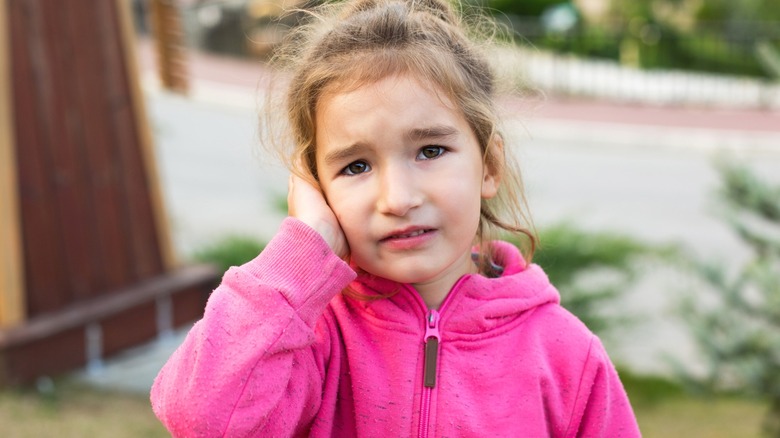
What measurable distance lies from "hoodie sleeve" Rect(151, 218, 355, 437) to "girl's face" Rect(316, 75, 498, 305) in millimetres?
78

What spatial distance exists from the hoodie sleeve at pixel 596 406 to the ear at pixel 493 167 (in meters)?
0.30

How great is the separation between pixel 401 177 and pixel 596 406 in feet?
1.60

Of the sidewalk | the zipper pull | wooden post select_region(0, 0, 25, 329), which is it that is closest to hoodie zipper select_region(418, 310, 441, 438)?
the zipper pull

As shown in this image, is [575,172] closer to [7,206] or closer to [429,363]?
[7,206]

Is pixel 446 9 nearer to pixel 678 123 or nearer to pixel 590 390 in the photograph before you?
pixel 590 390

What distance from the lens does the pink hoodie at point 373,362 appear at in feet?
5.28

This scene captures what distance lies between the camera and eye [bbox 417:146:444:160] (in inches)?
66.9

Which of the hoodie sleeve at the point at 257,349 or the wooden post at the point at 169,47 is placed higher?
the hoodie sleeve at the point at 257,349

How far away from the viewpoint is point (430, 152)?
1.71m

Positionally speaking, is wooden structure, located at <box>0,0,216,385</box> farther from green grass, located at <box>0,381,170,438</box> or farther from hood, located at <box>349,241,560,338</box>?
hood, located at <box>349,241,560,338</box>

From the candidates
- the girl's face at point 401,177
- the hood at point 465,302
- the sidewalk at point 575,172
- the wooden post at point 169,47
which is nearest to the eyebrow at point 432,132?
the girl's face at point 401,177

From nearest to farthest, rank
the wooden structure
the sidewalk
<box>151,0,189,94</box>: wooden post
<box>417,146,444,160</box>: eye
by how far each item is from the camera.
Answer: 1. <box>417,146,444,160</box>: eye
2. the wooden structure
3. <box>151,0,189,94</box>: wooden post
4. the sidewalk

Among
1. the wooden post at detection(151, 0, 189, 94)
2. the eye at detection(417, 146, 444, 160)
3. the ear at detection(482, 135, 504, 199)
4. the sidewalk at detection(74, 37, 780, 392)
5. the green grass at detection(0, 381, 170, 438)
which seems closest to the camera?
the eye at detection(417, 146, 444, 160)

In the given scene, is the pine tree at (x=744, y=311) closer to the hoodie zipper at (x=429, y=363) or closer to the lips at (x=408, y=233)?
the hoodie zipper at (x=429, y=363)
